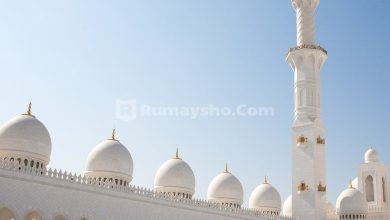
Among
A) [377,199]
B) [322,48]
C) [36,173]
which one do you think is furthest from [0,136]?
[377,199]

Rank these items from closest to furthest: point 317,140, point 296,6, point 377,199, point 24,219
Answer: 1. point 24,219
2. point 317,140
3. point 296,6
4. point 377,199

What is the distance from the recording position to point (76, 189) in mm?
20469

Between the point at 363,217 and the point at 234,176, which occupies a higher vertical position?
the point at 234,176

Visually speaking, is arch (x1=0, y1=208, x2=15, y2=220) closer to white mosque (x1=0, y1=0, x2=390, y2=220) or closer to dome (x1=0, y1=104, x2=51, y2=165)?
white mosque (x1=0, y1=0, x2=390, y2=220)

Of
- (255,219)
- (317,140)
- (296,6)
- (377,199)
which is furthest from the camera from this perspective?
(377,199)

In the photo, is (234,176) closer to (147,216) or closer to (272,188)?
(272,188)

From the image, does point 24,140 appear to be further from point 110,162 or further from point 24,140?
point 110,162

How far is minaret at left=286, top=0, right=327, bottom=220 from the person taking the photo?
31.1 m

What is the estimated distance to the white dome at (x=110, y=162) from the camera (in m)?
26.2

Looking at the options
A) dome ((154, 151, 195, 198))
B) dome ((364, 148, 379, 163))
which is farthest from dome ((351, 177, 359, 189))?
dome ((154, 151, 195, 198))

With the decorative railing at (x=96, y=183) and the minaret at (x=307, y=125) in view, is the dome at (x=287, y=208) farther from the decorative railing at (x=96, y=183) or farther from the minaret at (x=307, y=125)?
the decorative railing at (x=96, y=183)

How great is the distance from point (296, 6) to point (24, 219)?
24205 millimetres

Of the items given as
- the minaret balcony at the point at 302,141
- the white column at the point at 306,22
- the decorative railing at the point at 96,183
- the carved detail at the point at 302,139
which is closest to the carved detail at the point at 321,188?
the minaret balcony at the point at 302,141

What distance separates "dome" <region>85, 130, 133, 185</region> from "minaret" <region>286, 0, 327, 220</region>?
11.6 meters
